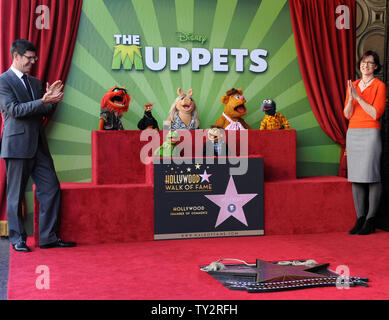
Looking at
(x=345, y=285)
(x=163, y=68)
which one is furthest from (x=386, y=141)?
(x=345, y=285)

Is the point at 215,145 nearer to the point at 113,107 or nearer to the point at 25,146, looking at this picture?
the point at 113,107

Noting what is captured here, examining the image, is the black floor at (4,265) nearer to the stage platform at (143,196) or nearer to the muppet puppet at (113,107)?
the stage platform at (143,196)

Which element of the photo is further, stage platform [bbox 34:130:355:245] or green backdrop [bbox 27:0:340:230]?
green backdrop [bbox 27:0:340:230]

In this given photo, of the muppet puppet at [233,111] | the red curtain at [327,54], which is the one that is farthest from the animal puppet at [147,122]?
the red curtain at [327,54]

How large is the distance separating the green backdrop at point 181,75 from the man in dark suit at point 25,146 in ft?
2.41

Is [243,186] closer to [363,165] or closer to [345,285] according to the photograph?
[363,165]

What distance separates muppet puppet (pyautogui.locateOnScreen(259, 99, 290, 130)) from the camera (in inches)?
186

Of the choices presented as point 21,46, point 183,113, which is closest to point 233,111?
point 183,113

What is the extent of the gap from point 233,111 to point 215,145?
0.46 metres

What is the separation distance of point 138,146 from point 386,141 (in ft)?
8.68

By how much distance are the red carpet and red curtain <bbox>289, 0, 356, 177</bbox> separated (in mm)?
1318

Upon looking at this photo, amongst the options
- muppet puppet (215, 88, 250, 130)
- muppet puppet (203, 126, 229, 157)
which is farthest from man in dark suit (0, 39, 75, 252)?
muppet puppet (215, 88, 250, 130)

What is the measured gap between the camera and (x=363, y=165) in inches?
172

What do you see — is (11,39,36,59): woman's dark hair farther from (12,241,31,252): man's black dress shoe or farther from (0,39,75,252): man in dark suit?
(12,241,31,252): man's black dress shoe
